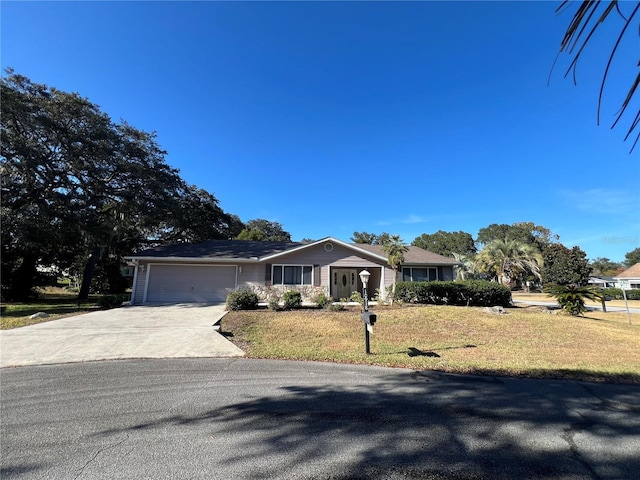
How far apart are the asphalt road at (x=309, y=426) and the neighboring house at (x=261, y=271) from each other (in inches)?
481

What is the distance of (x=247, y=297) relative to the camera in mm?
14297

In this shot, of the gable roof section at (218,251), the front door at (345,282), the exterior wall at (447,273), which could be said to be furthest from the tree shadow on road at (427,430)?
the exterior wall at (447,273)

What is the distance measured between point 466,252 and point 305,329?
58.1 m

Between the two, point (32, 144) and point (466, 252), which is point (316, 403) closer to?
point (32, 144)

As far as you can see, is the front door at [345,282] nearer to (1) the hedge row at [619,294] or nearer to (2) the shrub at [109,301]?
(2) the shrub at [109,301]

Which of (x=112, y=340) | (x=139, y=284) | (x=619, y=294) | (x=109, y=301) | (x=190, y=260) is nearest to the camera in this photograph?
(x=112, y=340)

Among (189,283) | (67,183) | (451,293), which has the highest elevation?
(67,183)

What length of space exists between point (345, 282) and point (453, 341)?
425 inches

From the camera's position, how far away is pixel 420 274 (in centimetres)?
1973

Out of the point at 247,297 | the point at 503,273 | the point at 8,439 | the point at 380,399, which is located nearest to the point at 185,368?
the point at 8,439

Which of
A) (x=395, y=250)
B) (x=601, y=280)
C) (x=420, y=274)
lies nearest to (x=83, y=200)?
(x=395, y=250)

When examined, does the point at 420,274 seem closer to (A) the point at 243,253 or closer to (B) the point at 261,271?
(B) the point at 261,271

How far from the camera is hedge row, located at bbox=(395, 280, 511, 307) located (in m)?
16.9

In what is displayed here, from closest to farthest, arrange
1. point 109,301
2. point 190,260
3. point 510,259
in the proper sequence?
point 109,301 → point 190,260 → point 510,259
